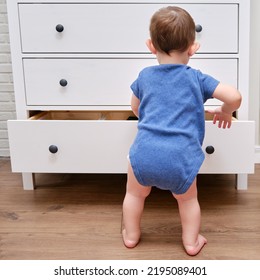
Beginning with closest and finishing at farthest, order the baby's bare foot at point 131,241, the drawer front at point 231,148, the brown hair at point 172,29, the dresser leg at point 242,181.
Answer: the brown hair at point 172,29, the baby's bare foot at point 131,241, the drawer front at point 231,148, the dresser leg at point 242,181

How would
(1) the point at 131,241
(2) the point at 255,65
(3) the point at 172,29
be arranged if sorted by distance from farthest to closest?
(2) the point at 255,65, (1) the point at 131,241, (3) the point at 172,29

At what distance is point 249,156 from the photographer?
114 cm

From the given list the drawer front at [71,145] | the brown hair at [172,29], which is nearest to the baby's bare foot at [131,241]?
the drawer front at [71,145]

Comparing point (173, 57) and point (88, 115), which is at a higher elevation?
point (173, 57)

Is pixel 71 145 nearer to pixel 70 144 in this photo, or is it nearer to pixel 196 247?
pixel 70 144

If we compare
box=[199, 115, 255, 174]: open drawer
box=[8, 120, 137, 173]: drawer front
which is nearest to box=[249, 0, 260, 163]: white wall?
box=[199, 115, 255, 174]: open drawer

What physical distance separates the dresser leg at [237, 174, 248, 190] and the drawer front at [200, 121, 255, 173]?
144 millimetres

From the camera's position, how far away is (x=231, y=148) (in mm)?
1141

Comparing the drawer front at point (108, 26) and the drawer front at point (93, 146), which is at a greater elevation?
the drawer front at point (108, 26)

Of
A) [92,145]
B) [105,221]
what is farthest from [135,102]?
[105,221]

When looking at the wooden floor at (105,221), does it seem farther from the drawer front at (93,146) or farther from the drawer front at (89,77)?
the drawer front at (89,77)

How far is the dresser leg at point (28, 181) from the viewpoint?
4.34ft

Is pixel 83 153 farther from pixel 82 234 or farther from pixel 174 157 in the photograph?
pixel 174 157

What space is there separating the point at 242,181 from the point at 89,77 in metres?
0.62
